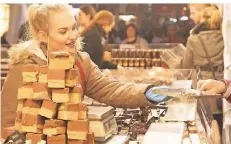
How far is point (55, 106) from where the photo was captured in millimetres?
2025

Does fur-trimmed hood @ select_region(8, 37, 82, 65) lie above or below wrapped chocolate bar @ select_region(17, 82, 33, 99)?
above

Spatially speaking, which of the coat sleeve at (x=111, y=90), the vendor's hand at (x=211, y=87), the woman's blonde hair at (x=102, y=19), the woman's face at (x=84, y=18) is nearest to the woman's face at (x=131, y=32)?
the woman's blonde hair at (x=102, y=19)

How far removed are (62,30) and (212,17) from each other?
2.97 meters

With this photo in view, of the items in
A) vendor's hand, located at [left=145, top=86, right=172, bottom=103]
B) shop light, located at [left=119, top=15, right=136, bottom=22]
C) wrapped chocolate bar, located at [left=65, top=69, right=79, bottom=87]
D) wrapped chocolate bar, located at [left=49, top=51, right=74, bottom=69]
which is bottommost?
vendor's hand, located at [left=145, top=86, right=172, bottom=103]

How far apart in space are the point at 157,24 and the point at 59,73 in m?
7.79

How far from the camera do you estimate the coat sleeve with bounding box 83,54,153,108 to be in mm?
2752

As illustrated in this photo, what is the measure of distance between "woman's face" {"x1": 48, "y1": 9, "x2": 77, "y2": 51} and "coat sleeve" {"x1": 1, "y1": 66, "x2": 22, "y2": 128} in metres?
0.29

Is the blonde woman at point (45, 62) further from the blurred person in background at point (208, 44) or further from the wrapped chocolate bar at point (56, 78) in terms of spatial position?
the blurred person in background at point (208, 44)

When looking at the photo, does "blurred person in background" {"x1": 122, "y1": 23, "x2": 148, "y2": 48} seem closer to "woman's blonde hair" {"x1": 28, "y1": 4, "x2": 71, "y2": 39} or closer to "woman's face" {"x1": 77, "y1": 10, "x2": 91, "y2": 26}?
"woman's face" {"x1": 77, "y1": 10, "x2": 91, "y2": 26}

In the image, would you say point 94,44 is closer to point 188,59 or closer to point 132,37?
point 188,59

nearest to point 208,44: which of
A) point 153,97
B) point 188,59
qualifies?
point 188,59

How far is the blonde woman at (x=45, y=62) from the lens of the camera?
8.42ft

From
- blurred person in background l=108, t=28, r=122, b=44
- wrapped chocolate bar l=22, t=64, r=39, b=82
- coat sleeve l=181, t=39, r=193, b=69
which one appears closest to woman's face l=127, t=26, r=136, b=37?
blurred person in background l=108, t=28, r=122, b=44

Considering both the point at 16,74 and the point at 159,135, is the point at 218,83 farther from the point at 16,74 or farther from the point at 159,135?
the point at 16,74
